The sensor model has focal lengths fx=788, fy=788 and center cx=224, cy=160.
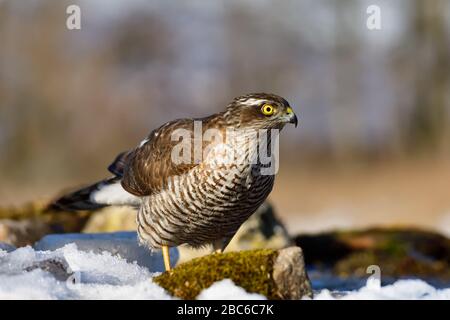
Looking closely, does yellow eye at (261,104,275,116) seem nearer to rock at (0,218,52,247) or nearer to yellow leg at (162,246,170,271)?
yellow leg at (162,246,170,271)

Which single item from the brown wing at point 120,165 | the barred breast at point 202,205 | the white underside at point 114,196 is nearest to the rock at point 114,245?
the barred breast at point 202,205

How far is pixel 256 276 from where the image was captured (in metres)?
4.21

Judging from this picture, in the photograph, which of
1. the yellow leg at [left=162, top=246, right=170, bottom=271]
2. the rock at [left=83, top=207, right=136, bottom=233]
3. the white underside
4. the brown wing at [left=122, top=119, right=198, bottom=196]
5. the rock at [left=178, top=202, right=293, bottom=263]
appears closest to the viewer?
the brown wing at [left=122, top=119, right=198, bottom=196]

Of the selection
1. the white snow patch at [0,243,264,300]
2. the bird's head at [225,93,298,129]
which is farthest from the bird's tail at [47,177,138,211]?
the white snow patch at [0,243,264,300]

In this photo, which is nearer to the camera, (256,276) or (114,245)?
(256,276)

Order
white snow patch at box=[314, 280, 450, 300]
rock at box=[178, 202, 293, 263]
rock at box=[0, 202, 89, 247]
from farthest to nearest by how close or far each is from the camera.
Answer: rock at box=[178, 202, 293, 263] → rock at box=[0, 202, 89, 247] → white snow patch at box=[314, 280, 450, 300]

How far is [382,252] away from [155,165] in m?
4.62

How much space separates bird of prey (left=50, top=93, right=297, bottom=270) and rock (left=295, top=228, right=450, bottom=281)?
11.4 ft

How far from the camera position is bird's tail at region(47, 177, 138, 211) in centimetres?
737

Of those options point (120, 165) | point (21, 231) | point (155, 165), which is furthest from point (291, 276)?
point (21, 231)

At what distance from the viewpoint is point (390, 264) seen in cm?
960

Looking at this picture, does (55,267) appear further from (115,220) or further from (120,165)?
(115,220)

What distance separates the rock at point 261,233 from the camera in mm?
8992

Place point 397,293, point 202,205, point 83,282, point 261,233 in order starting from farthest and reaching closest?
point 261,233
point 202,205
point 83,282
point 397,293
